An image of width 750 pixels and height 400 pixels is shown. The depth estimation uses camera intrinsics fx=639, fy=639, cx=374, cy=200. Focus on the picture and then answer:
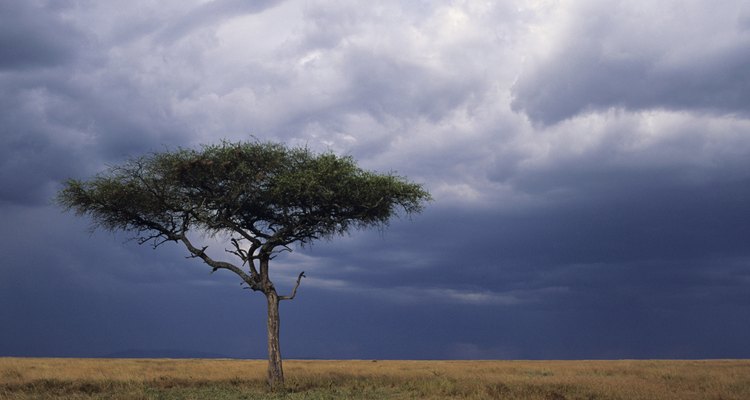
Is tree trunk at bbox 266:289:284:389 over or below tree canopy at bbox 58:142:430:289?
below

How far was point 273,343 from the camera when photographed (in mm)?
31547

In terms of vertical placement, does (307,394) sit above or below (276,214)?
below

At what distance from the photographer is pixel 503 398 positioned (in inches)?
985

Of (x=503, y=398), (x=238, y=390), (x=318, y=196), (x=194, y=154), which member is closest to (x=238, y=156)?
(x=194, y=154)

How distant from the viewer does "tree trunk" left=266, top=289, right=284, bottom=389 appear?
31156mm

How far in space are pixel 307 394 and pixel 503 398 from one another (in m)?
8.22

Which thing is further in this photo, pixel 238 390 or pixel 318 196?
pixel 318 196

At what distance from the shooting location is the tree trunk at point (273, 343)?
102 feet

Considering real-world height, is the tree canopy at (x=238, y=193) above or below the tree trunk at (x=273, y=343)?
above

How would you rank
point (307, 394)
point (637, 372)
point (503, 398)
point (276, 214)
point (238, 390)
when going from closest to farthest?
1. point (503, 398)
2. point (307, 394)
3. point (238, 390)
4. point (276, 214)
5. point (637, 372)

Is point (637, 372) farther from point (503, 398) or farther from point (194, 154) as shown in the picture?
point (194, 154)

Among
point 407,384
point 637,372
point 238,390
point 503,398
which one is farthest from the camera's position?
point 637,372

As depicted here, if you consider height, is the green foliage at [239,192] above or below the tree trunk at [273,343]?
above

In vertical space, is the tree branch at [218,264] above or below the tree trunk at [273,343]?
above
